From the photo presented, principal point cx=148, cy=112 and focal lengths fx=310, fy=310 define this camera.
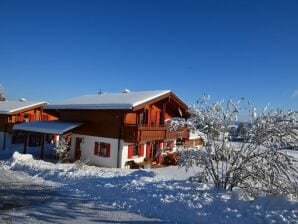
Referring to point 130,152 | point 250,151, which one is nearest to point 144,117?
point 130,152

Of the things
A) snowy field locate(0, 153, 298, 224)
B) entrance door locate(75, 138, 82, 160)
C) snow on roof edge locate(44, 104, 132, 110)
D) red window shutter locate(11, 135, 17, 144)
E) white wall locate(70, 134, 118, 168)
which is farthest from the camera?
red window shutter locate(11, 135, 17, 144)

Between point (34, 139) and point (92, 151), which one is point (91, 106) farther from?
point (34, 139)

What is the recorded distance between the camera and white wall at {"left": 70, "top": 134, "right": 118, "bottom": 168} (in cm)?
2277

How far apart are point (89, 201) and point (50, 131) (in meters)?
13.3

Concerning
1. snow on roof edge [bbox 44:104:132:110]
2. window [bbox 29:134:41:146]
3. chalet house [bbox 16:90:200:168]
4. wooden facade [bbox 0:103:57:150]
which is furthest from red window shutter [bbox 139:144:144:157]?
window [bbox 29:134:41:146]

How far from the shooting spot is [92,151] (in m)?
24.2

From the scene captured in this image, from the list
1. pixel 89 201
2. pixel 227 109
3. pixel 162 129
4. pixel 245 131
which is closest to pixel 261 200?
pixel 245 131

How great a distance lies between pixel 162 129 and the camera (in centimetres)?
2525

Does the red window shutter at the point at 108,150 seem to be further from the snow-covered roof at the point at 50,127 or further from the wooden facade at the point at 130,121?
the snow-covered roof at the point at 50,127

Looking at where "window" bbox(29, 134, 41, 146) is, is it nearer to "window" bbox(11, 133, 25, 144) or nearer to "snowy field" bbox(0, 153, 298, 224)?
"window" bbox(11, 133, 25, 144)

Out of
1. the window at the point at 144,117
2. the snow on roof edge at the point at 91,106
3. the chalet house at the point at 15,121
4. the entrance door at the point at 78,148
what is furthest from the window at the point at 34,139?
the window at the point at 144,117

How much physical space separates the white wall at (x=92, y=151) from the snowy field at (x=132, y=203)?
813cm

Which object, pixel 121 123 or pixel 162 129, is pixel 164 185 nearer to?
pixel 121 123

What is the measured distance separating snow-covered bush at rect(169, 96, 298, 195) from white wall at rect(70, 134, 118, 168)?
10472mm
